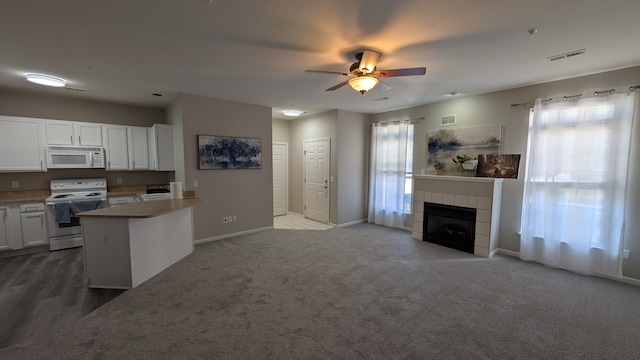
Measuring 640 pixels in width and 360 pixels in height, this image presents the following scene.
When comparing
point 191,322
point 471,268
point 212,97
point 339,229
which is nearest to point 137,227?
point 191,322

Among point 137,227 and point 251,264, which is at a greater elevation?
point 137,227

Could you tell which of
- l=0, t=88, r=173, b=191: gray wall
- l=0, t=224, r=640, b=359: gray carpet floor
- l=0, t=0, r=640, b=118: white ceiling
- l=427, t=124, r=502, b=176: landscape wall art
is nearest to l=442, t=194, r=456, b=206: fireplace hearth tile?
l=427, t=124, r=502, b=176: landscape wall art

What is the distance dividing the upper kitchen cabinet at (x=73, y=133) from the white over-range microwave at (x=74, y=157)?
0.40 feet

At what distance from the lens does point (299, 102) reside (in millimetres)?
5148

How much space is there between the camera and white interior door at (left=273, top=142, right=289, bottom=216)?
23.9 ft

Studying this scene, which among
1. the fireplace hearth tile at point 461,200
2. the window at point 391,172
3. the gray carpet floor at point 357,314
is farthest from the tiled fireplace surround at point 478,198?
the window at point 391,172

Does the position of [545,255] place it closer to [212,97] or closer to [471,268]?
[471,268]

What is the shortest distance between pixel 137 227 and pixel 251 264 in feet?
5.06

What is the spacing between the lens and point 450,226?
490 centimetres

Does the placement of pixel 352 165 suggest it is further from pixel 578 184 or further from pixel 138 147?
pixel 138 147

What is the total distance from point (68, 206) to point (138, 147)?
4.98ft

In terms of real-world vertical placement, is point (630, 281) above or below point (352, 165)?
below

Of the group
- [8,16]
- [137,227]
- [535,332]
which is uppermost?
[8,16]

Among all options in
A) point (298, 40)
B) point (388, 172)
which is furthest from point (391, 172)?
point (298, 40)
